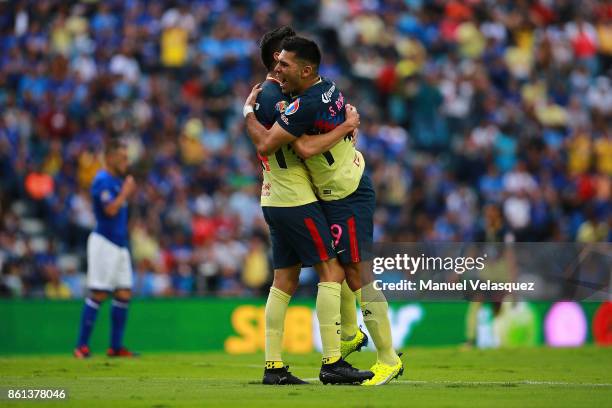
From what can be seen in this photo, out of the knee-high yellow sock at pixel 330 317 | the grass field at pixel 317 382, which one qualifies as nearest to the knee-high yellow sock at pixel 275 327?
the grass field at pixel 317 382

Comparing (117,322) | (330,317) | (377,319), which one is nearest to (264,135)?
(330,317)

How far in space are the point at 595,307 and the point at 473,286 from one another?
9986 millimetres

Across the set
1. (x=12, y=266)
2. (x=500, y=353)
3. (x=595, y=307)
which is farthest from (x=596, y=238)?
(x=12, y=266)

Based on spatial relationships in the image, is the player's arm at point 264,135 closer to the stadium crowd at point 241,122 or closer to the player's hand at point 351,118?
the player's hand at point 351,118

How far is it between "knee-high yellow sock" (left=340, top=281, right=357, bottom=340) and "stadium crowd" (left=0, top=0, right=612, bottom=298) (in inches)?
440

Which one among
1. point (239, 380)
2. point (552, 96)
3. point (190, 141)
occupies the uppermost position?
point (552, 96)

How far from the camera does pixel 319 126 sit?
1045 cm

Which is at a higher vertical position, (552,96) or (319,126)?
(552,96)

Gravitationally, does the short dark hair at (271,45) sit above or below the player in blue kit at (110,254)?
above

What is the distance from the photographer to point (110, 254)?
15961 mm

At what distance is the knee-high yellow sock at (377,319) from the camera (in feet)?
34.7

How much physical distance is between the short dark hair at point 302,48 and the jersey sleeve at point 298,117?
0.36 meters

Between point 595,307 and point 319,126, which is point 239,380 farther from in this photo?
point 595,307

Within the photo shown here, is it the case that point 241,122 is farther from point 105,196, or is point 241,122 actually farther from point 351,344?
point 351,344
